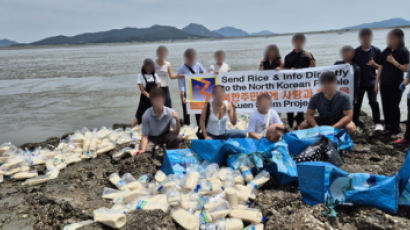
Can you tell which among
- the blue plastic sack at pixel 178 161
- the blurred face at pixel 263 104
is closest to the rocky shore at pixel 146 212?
the blue plastic sack at pixel 178 161

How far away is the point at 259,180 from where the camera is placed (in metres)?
3.39

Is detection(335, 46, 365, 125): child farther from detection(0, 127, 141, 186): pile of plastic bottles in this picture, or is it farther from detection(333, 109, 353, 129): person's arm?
detection(0, 127, 141, 186): pile of plastic bottles

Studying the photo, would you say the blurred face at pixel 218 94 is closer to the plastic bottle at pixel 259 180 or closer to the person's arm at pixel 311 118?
the plastic bottle at pixel 259 180

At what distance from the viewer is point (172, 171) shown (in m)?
3.65

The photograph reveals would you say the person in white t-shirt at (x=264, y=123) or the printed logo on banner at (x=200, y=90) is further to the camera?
the printed logo on banner at (x=200, y=90)

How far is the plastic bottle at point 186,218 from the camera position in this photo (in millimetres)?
2650

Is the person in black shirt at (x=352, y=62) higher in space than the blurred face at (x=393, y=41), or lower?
lower

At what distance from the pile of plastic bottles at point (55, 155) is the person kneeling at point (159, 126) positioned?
579 mm

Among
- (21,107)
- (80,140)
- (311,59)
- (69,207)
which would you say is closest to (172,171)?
(69,207)

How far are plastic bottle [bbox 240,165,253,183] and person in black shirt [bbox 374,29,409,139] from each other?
3.09 meters

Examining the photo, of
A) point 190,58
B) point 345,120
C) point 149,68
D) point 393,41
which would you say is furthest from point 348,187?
point 149,68

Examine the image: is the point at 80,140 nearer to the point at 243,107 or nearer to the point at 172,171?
the point at 172,171

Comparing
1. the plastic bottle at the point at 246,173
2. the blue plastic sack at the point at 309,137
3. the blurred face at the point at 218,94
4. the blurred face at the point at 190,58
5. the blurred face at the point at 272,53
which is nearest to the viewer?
the plastic bottle at the point at 246,173

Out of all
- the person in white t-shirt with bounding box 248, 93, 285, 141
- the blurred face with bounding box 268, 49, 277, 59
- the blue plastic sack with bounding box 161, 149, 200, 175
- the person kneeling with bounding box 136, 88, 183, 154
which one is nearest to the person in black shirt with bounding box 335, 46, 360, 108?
the blurred face with bounding box 268, 49, 277, 59
